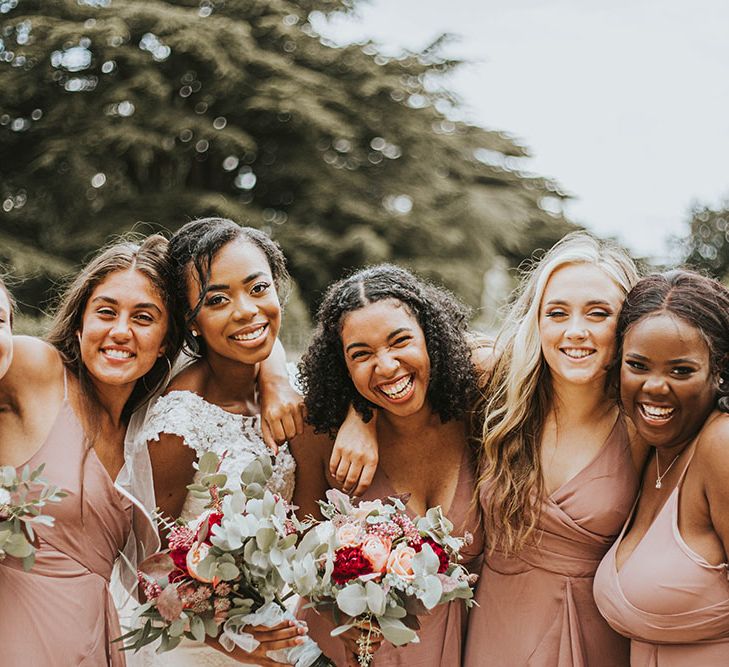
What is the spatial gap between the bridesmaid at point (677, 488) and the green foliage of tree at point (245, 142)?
38.8ft

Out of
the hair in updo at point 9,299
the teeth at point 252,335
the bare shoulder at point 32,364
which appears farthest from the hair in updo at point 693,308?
the hair in updo at point 9,299

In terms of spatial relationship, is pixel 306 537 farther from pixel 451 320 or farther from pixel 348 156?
pixel 348 156

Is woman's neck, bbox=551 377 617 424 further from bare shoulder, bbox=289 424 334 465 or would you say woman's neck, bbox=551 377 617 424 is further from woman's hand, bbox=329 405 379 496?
bare shoulder, bbox=289 424 334 465

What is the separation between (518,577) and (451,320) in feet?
3.74

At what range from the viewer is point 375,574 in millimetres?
2805

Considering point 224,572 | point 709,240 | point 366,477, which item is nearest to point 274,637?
point 224,572

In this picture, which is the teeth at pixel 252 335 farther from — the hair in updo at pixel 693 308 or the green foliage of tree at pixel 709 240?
the green foliage of tree at pixel 709 240

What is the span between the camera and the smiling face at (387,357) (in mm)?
3604

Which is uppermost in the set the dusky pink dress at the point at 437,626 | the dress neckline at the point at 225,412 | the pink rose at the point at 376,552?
the dress neckline at the point at 225,412

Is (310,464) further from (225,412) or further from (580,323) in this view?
(580,323)

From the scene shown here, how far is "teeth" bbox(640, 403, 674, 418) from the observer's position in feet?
10.4

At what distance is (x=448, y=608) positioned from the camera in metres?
3.66

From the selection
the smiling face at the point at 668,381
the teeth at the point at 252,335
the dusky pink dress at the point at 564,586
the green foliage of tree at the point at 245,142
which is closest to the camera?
the smiling face at the point at 668,381

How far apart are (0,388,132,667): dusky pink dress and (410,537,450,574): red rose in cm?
137
